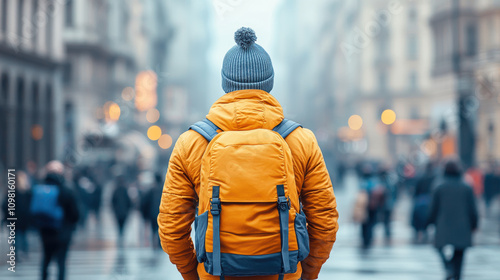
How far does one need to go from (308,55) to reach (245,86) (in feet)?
483

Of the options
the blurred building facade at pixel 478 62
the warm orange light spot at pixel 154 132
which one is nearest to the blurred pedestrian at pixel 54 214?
the blurred building facade at pixel 478 62

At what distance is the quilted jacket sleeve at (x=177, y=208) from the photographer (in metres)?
3.25

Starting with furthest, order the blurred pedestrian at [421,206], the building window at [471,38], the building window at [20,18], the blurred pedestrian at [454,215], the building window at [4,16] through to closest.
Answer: the building window at [471,38] → the building window at [20,18] → the building window at [4,16] → the blurred pedestrian at [421,206] → the blurred pedestrian at [454,215]

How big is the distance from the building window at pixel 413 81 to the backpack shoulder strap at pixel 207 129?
71.9m

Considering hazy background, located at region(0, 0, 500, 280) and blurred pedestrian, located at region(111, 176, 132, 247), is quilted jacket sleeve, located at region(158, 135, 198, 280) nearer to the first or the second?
hazy background, located at region(0, 0, 500, 280)

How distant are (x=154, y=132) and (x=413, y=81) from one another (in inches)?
1187

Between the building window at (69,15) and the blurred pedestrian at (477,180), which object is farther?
the building window at (69,15)

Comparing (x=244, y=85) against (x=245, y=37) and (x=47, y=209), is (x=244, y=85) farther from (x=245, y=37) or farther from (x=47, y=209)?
(x=47, y=209)

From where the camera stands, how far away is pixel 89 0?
169ft

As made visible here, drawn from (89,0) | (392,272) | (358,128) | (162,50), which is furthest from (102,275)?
(162,50)

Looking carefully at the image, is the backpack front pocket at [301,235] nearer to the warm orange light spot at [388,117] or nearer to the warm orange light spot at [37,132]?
the warm orange light spot at [37,132]

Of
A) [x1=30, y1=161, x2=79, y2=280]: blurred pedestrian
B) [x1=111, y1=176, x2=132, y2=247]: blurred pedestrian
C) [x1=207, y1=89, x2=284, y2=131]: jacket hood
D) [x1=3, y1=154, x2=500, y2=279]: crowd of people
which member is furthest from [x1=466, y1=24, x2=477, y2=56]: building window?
[x1=207, y1=89, x2=284, y2=131]: jacket hood

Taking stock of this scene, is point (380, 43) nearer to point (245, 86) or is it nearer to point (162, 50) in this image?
point (162, 50)

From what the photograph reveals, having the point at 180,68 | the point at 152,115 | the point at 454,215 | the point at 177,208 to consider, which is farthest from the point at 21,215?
the point at 180,68
